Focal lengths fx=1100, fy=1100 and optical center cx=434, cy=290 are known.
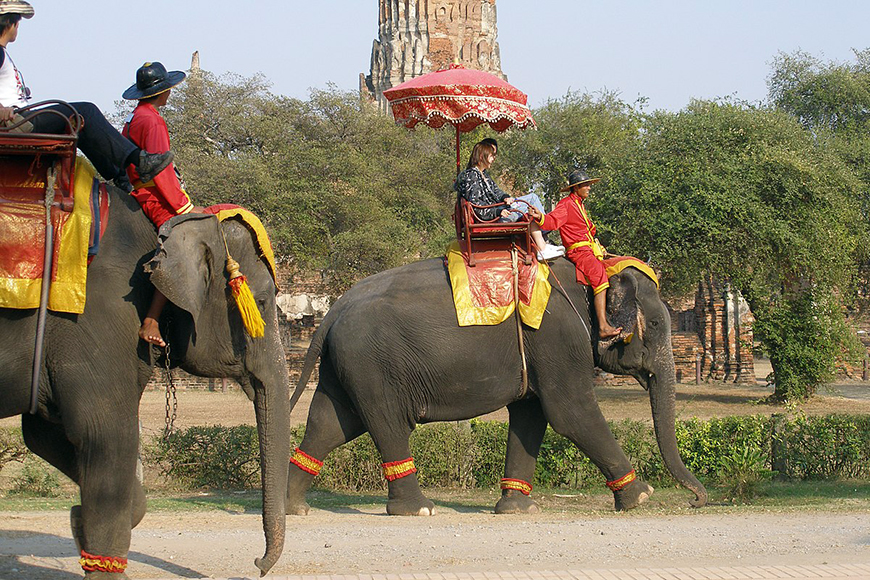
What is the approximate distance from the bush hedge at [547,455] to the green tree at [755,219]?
10087 millimetres

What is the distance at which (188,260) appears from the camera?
5289 mm

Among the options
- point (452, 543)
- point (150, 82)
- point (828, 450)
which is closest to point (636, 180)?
point (828, 450)

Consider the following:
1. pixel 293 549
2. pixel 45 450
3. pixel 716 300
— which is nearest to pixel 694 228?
pixel 716 300

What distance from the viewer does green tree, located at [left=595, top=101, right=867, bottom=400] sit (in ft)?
71.3

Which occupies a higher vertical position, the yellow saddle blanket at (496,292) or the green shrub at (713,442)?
the yellow saddle blanket at (496,292)

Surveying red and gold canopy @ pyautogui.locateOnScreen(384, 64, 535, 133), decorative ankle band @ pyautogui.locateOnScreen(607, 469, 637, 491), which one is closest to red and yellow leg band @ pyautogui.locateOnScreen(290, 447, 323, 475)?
decorative ankle band @ pyautogui.locateOnScreen(607, 469, 637, 491)

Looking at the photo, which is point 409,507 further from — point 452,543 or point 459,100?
point 459,100

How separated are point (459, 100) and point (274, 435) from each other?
17.2 feet

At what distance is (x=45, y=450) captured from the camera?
230 inches

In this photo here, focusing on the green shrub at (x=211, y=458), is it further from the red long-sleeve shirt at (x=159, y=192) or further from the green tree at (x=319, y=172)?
the green tree at (x=319, y=172)

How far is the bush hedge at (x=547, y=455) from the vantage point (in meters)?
11.4

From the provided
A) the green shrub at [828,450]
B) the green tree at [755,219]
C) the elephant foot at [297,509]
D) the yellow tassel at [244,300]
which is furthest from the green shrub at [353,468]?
the green tree at [755,219]

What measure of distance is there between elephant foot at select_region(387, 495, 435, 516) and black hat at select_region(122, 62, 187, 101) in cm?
448

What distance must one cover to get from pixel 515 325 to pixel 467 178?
1.35 m
